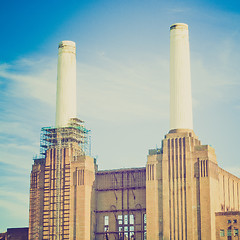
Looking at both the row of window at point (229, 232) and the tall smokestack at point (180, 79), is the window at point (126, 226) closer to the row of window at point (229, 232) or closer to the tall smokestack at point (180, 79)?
the row of window at point (229, 232)

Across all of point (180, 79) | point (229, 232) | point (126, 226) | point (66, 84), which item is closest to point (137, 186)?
point (126, 226)

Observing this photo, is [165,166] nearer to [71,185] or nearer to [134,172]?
[134,172]

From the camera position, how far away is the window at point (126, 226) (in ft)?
Answer: 346

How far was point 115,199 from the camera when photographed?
351 ft

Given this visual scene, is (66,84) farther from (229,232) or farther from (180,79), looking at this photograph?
(229,232)

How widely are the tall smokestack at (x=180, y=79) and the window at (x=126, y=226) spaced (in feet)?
56.3

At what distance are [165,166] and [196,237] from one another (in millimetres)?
11895

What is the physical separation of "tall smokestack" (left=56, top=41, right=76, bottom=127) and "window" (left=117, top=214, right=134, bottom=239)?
61.9 feet

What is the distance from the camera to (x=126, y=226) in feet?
347

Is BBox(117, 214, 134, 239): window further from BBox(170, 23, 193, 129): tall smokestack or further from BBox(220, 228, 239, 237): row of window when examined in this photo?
BBox(170, 23, 193, 129): tall smokestack

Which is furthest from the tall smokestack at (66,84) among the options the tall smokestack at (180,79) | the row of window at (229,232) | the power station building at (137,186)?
the row of window at (229,232)

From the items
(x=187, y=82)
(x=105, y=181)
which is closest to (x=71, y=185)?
(x=105, y=181)

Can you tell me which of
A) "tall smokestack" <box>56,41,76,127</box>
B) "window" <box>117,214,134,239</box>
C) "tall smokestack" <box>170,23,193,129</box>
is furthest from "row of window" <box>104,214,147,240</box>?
"tall smokestack" <box>56,41,76,127</box>

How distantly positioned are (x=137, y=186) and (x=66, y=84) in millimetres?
21810
